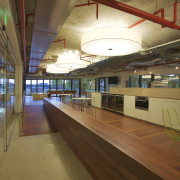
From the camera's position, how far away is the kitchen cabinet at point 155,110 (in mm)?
4421

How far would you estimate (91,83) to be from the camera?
53.6 feet

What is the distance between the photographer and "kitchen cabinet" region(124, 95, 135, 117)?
18.2ft

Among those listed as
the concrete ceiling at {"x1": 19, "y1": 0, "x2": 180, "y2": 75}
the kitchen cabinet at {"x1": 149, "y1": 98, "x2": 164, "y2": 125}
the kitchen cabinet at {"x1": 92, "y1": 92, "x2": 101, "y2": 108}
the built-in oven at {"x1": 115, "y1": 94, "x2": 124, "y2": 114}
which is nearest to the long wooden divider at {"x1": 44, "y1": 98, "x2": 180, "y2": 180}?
the concrete ceiling at {"x1": 19, "y1": 0, "x2": 180, "y2": 75}

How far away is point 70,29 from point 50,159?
320 cm

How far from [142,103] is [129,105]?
0.69 meters

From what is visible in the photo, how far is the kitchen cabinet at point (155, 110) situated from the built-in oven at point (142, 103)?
210mm

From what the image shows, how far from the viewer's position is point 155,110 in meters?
4.57

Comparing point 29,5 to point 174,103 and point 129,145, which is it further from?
point 174,103

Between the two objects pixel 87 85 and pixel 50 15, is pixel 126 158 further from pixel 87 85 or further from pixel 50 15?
pixel 87 85

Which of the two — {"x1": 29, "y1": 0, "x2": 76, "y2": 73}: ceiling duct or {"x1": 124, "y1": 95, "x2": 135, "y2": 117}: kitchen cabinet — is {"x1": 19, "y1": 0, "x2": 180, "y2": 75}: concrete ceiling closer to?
{"x1": 29, "y1": 0, "x2": 76, "y2": 73}: ceiling duct

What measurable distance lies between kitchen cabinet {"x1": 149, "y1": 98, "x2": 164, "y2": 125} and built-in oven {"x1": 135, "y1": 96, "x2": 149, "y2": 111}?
0.69ft

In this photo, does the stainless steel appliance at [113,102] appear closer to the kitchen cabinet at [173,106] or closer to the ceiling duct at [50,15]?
the kitchen cabinet at [173,106]

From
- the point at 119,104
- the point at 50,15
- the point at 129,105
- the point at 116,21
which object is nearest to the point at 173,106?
the point at 129,105

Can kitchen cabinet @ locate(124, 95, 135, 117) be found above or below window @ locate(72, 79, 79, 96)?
below
